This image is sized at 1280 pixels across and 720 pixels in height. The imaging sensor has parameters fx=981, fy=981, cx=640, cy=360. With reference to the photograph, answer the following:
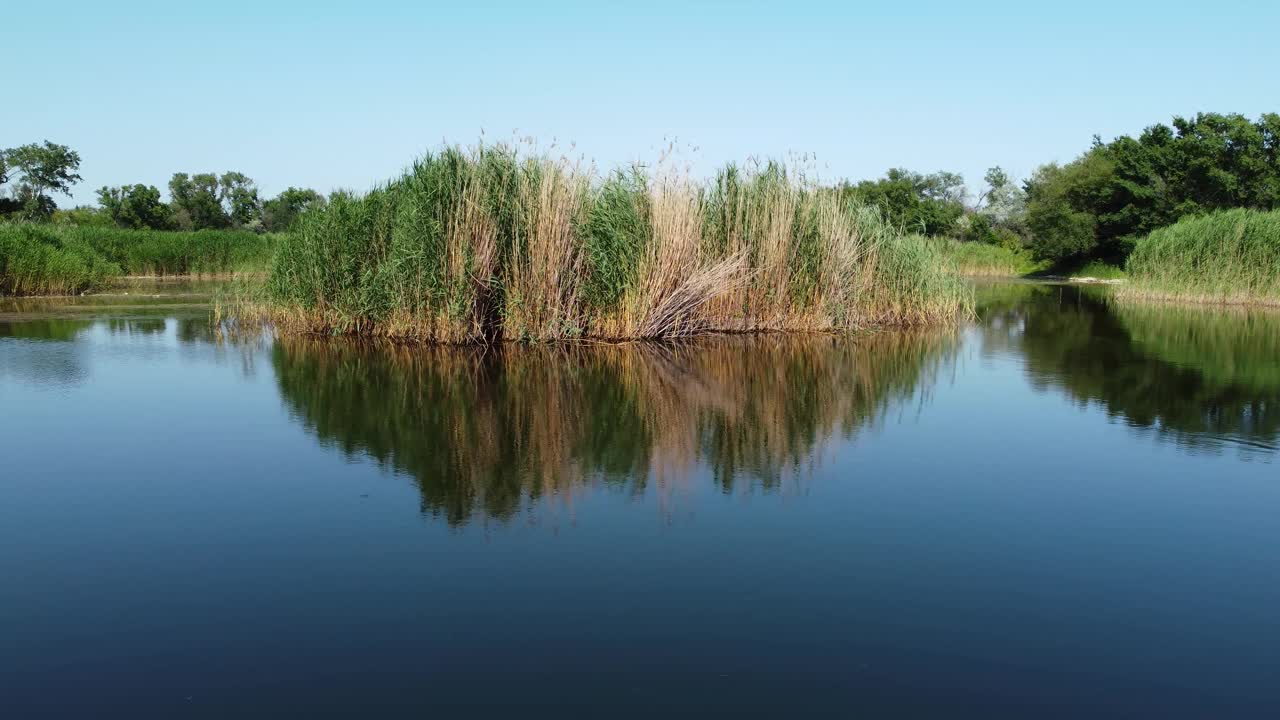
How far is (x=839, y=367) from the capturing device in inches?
505

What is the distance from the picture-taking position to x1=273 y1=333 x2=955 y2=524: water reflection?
22.5ft

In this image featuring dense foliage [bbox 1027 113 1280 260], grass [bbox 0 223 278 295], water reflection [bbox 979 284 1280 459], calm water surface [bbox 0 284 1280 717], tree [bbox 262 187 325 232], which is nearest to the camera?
calm water surface [bbox 0 284 1280 717]

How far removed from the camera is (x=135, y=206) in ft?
197

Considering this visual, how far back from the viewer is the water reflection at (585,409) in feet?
22.5

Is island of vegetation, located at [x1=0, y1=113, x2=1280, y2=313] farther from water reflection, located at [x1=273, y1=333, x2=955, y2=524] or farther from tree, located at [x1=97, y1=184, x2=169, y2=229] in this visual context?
tree, located at [x1=97, y1=184, x2=169, y2=229]

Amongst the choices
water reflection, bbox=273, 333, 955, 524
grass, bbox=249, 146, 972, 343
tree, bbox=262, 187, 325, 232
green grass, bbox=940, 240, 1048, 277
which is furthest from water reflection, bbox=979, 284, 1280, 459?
tree, bbox=262, 187, 325, 232

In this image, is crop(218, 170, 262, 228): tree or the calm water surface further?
crop(218, 170, 262, 228): tree

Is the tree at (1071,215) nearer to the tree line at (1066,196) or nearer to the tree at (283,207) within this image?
the tree line at (1066,196)

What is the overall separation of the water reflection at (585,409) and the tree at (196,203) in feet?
178

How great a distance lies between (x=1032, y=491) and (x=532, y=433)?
394 centimetres

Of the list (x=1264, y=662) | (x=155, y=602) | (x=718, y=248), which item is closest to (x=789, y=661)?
(x=1264, y=662)

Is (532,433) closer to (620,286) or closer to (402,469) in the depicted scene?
(402,469)

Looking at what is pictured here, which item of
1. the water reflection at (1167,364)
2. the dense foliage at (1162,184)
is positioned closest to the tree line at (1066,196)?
the dense foliage at (1162,184)

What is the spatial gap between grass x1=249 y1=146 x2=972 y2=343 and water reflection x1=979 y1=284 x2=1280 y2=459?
3526 mm
